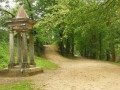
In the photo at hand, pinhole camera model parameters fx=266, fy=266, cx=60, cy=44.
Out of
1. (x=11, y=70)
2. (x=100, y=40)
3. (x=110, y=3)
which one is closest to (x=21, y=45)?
(x=11, y=70)

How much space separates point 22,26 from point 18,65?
2970 millimetres

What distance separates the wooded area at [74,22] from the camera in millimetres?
12656

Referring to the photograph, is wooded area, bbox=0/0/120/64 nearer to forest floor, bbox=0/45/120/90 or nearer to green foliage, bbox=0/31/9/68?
green foliage, bbox=0/31/9/68

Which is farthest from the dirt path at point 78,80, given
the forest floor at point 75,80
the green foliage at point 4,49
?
the green foliage at point 4,49

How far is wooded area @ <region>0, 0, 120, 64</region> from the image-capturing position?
1266cm

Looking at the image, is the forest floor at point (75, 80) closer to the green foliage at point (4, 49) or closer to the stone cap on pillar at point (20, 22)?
the stone cap on pillar at point (20, 22)

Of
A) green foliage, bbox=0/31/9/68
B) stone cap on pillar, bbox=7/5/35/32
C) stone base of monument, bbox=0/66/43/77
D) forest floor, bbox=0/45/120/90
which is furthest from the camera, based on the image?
green foliage, bbox=0/31/9/68

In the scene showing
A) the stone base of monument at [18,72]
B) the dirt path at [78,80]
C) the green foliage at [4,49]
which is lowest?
the dirt path at [78,80]

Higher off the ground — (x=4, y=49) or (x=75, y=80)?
(x=4, y=49)

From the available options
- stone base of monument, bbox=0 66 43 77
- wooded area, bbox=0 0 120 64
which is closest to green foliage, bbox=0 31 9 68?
wooded area, bbox=0 0 120 64

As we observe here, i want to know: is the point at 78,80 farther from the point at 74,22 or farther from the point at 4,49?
the point at 4,49

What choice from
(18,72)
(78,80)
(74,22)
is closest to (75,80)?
(78,80)

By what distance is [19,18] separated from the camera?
17.7 meters

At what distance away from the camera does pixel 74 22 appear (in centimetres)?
1405
